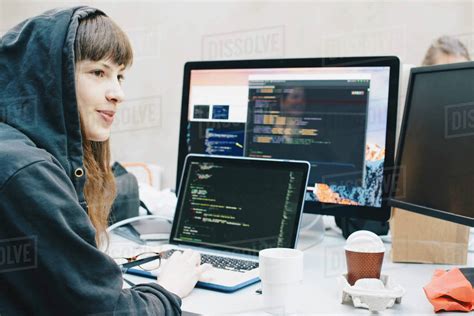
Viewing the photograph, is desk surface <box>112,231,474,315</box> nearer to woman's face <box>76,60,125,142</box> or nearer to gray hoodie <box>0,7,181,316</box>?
gray hoodie <box>0,7,181,316</box>

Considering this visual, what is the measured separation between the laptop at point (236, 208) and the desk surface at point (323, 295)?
0.10 m

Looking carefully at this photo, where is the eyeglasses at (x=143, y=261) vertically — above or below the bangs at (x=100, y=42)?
below

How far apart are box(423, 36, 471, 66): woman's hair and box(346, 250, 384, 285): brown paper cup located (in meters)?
1.85

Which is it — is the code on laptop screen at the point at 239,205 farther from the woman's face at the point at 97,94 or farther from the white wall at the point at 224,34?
the white wall at the point at 224,34

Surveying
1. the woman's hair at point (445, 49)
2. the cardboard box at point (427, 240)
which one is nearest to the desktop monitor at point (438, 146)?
the cardboard box at point (427, 240)

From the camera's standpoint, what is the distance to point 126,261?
1197 mm

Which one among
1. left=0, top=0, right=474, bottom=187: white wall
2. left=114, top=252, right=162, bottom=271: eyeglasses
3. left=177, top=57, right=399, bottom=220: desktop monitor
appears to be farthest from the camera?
left=0, top=0, right=474, bottom=187: white wall

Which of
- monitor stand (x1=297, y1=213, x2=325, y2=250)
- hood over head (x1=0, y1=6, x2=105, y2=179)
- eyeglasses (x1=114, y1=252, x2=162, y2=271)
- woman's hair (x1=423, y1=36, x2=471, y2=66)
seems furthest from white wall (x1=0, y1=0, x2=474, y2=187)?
hood over head (x1=0, y1=6, x2=105, y2=179)

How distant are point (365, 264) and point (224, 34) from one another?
2262mm

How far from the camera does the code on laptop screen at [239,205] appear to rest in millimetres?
1230

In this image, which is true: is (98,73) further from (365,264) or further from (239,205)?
(365,264)

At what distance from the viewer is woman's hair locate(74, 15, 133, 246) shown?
100 cm

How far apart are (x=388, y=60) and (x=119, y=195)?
80 centimetres

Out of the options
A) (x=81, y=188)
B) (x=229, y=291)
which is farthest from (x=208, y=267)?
(x=81, y=188)
